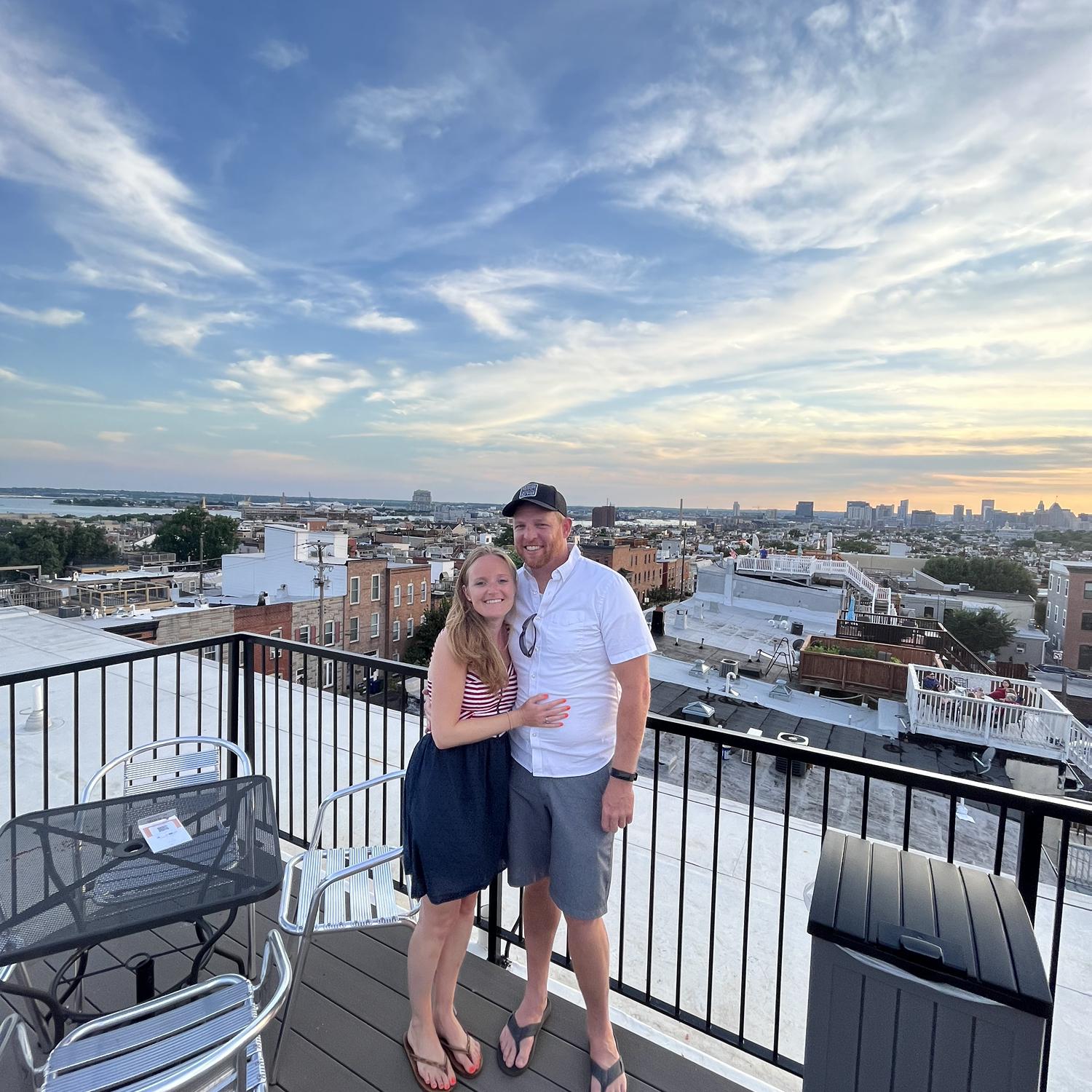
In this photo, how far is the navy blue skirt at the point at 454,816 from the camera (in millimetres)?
1584

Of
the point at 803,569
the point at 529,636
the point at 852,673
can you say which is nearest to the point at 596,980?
the point at 529,636

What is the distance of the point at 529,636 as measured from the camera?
163 centimetres

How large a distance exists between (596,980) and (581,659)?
935 mm

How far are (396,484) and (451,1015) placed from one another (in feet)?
198

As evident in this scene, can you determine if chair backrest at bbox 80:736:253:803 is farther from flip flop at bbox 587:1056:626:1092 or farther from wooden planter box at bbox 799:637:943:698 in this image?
wooden planter box at bbox 799:637:943:698

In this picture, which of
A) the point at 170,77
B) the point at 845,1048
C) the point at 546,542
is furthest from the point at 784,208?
the point at 845,1048

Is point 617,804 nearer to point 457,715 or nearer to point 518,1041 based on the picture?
point 457,715

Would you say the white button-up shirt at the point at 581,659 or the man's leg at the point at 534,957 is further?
the man's leg at the point at 534,957

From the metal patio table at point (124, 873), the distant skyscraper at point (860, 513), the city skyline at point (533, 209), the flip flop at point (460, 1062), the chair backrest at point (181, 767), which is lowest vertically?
the flip flop at point (460, 1062)

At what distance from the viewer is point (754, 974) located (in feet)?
9.70

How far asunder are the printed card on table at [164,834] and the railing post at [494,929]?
1.06 metres

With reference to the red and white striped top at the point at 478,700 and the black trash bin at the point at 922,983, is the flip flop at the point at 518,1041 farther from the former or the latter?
the red and white striped top at the point at 478,700

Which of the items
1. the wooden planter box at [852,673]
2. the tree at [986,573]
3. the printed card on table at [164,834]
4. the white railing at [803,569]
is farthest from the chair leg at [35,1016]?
the tree at [986,573]

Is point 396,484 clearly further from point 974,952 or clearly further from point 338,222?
point 974,952
